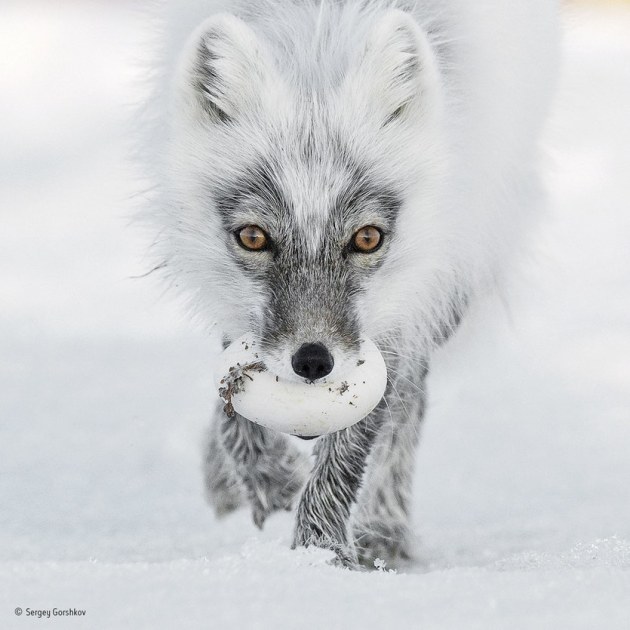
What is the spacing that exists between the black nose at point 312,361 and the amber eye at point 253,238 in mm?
446

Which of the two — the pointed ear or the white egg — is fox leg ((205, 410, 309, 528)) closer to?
the white egg

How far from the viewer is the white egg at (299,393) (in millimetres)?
3543

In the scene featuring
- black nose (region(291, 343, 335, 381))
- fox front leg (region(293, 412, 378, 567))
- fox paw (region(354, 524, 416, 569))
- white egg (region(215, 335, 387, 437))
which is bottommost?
fox paw (region(354, 524, 416, 569))

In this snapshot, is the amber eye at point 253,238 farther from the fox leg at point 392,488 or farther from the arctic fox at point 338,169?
the fox leg at point 392,488

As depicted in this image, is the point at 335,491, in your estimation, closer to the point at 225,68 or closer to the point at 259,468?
the point at 259,468

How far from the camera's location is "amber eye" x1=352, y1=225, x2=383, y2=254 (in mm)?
3670

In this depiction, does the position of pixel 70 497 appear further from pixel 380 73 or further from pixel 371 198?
pixel 380 73

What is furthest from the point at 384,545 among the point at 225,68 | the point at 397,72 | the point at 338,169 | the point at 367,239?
the point at 225,68

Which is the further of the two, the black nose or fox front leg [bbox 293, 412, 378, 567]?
fox front leg [bbox 293, 412, 378, 567]

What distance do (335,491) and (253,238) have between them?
1.29 meters

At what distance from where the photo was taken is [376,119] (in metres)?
3.73

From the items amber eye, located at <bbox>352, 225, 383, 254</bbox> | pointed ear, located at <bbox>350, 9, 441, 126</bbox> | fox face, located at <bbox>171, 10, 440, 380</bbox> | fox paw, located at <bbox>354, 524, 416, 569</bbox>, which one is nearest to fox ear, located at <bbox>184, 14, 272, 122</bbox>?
fox face, located at <bbox>171, 10, 440, 380</bbox>

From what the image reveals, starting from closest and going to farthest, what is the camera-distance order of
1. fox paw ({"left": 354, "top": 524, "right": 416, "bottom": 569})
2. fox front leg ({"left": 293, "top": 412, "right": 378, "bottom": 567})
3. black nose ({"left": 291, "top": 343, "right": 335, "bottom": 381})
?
black nose ({"left": 291, "top": 343, "right": 335, "bottom": 381}), fox front leg ({"left": 293, "top": 412, "right": 378, "bottom": 567}), fox paw ({"left": 354, "top": 524, "right": 416, "bottom": 569})

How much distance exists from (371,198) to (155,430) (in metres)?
2.32
